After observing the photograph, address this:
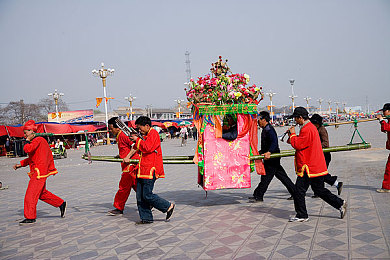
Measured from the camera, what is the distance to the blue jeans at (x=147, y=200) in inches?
227

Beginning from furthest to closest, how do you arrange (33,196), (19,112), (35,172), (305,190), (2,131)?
(19,112), (2,131), (35,172), (33,196), (305,190)

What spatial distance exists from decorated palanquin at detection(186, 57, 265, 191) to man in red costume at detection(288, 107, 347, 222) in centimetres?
129

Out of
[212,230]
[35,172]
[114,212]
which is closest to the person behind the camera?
[212,230]

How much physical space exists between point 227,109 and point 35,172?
11.7ft

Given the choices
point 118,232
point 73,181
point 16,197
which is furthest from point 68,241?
point 73,181

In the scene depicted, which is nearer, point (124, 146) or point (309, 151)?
point (309, 151)

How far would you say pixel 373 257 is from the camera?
3883 millimetres

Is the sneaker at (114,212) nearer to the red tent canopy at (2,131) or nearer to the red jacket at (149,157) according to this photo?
the red jacket at (149,157)

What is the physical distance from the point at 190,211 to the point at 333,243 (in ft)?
9.16

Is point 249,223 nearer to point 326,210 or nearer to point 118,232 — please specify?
point 326,210

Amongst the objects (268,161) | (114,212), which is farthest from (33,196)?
(268,161)

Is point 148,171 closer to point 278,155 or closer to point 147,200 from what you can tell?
point 147,200

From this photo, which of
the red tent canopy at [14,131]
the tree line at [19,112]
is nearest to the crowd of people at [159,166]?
the red tent canopy at [14,131]

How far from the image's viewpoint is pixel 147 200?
18.9 ft
